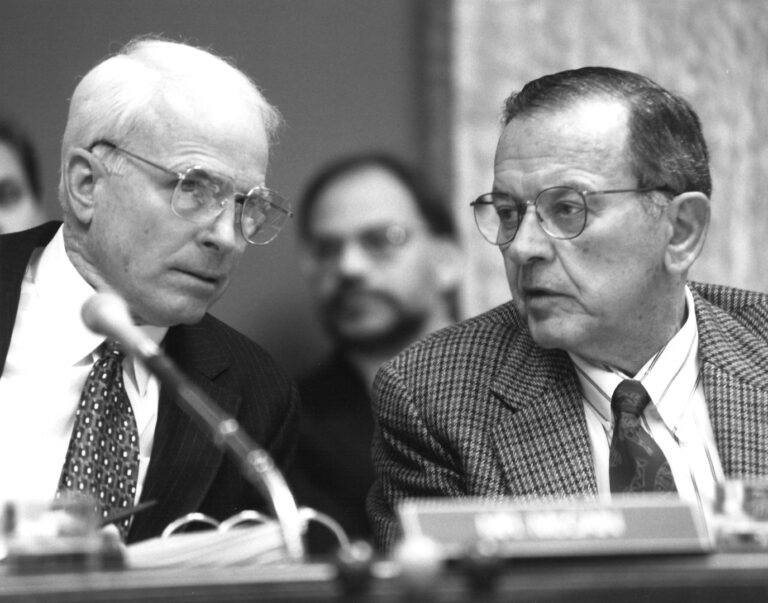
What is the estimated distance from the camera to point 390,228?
3.99m

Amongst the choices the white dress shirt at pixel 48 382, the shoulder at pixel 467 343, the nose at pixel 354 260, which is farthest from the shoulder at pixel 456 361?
the nose at pixel 354 260

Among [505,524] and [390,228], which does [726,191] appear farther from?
[505,524]

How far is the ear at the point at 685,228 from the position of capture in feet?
9.55

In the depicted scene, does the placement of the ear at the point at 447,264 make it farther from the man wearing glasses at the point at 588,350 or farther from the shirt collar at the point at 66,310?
the shirt collar at the point at 66,310

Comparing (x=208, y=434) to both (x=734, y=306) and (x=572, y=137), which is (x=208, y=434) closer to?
(x=572, y=137)

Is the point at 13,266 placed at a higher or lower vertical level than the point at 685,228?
higher

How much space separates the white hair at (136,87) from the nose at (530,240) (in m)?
0.64

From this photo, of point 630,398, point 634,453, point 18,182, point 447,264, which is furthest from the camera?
point 447,264

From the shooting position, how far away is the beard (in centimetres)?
396

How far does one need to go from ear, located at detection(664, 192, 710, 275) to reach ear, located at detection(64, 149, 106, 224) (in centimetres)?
112

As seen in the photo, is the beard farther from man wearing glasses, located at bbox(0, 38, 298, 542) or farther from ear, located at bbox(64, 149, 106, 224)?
ear, located at bbox(64, 149, 106, 224)

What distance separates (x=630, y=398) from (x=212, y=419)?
3.38ft

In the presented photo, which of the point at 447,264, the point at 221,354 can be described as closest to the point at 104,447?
the point at 221,354

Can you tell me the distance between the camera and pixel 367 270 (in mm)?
3971
